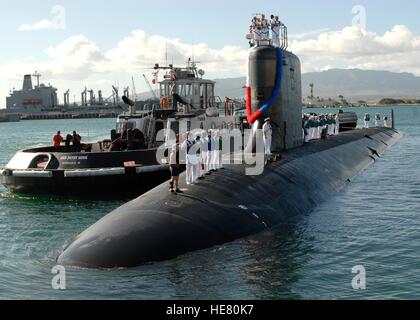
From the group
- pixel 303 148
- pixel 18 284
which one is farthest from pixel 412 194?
pixel 18 284

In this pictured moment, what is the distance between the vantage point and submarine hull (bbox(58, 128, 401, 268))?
11273mm

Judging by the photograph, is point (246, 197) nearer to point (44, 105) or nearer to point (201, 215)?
point (201, 215)

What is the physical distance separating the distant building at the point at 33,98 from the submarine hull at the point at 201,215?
17219 cm

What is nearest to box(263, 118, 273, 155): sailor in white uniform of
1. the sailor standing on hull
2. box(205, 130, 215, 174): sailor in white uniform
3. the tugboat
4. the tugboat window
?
box(205, 130, 215, 174): sailor in white uniform

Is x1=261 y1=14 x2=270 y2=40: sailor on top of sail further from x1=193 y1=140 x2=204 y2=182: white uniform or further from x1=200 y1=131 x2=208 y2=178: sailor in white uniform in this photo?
x1=193 y1=140 x2=204 y2=182: white uniform

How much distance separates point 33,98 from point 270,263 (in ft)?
595

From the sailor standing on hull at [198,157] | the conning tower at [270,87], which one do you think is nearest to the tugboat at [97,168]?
the conning tower at [270,87]

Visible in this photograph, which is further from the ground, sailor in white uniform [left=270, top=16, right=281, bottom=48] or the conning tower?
sailor in white uniform [left=270, top=16, right=281, bottom=48]

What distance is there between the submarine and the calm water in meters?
0.32

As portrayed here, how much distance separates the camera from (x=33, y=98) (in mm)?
183250

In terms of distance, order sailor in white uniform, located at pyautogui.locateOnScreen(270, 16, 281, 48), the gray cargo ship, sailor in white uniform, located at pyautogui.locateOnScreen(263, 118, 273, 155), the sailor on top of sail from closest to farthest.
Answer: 1. sailor in white uniform, located at pyautogui.locateOnScreen(263, 118, 273, 155)
2. the sailor on top of sail
3. sailor in white uniform, located at pyautogui.locateOnScreen(270, 16, 281, 48)
4. the gray cargo ship

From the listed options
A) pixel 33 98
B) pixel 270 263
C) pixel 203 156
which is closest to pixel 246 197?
pixel 203 156

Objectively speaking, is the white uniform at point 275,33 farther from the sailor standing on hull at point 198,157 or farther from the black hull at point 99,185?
the black hull at point 99,185

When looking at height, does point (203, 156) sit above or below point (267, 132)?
below
